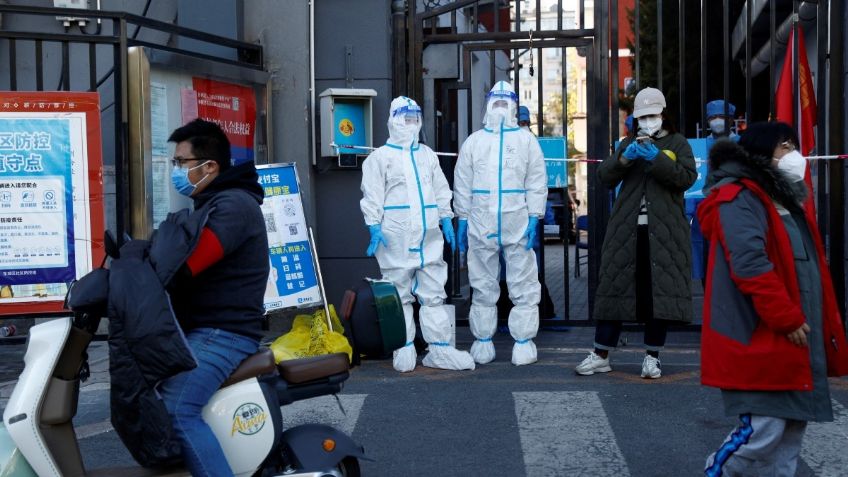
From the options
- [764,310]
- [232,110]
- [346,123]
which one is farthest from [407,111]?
[764,310]

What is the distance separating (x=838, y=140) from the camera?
28.8ft

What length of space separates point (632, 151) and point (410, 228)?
1640 millimetres

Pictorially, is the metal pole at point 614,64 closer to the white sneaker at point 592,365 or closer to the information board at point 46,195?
the white sneaker at point 592,365

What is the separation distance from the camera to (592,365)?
7.52 metres

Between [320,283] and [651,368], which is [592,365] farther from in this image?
[320,283]

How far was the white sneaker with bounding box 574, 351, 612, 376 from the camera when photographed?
752 cm

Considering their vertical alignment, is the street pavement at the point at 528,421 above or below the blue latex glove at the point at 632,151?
below

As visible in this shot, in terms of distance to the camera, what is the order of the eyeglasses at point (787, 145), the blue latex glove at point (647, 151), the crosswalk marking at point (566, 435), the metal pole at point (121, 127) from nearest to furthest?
the eyeglasses at point (787, 145) < the crosswalk marking at point (566, 435) < the blue latex glove at point (647, 151) < the metal pole at point (121, 127)

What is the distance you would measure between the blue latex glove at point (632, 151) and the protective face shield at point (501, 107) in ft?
3.66

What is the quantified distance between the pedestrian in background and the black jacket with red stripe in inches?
69.3

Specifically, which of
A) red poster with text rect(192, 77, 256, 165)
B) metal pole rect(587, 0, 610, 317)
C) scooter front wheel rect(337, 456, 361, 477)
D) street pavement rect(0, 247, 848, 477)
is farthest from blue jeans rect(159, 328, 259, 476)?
metal pole rect(587, 0, 610, 317)

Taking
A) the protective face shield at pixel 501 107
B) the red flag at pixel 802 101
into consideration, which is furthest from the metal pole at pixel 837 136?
the protective face shield at pixel 501 107

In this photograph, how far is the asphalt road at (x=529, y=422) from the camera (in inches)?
215

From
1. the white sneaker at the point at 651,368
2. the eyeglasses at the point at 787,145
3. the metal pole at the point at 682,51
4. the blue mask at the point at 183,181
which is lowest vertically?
the white sneaker at the point at 651,368
